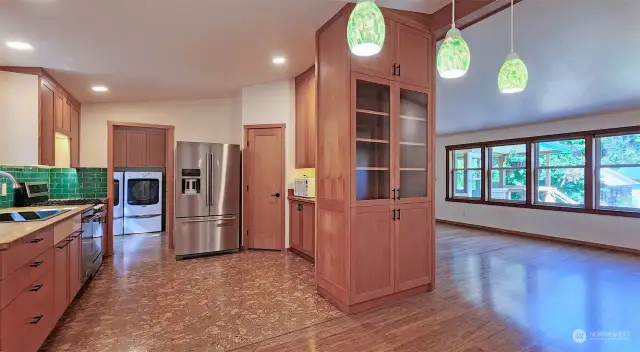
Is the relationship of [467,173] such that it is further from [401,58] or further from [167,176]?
[167,176]

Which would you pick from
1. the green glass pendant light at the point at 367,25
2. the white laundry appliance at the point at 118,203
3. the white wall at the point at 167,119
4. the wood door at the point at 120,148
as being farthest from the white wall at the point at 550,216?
the white laundry appliance at the point at 118,203

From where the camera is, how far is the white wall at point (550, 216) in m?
5.18

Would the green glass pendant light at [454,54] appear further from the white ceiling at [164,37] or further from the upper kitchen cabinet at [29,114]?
the upper kitchen cabinet at [29,114]

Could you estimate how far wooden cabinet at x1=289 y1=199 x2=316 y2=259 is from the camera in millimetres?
4059

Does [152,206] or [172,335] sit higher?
[152,206]

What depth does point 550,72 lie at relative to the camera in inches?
139

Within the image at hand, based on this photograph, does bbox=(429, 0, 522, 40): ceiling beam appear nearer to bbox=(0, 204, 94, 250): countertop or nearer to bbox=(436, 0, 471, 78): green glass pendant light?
bbox=(436, 0, 471, 78): green glass pendant light

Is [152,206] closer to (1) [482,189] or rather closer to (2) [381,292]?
(2) [381,292]

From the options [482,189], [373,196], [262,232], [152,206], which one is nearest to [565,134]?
[482,189]

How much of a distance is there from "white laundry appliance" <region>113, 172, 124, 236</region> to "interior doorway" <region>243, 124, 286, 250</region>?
2.84 metres

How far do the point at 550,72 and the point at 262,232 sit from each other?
171 inches

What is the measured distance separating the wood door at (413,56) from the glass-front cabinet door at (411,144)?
0.33 ft

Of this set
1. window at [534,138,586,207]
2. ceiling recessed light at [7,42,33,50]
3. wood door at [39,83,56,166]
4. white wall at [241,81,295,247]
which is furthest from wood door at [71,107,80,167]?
window at [534,138,586,207]

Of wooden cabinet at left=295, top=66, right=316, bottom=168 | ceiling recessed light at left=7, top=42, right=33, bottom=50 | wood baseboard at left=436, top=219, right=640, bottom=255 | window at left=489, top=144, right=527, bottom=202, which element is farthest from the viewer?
window at left=489, top=144, right=527, bottom=202
